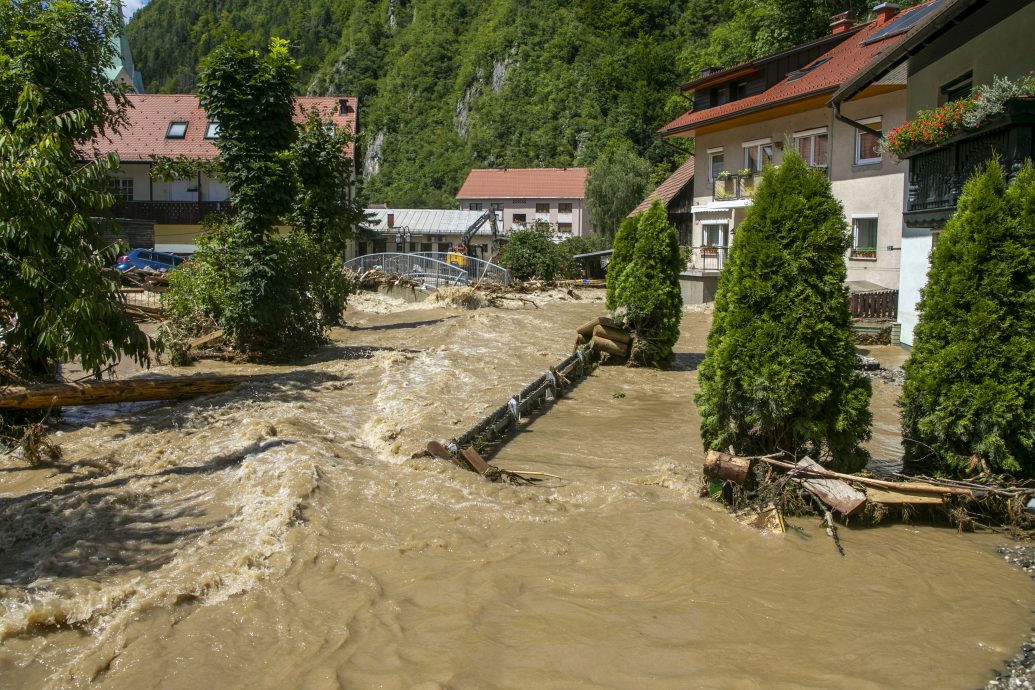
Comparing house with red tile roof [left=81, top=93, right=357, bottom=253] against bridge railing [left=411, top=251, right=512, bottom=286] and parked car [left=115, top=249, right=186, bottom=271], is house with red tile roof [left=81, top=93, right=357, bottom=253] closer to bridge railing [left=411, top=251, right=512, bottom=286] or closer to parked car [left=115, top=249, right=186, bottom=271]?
parked car [left=115, top=249, right=186, bottom=271]

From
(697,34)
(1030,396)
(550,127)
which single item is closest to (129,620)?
(1030,396)

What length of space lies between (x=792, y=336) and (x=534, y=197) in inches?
2572

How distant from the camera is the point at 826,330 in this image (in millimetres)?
7125

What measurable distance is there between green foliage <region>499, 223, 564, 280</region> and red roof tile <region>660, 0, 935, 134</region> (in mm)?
8979

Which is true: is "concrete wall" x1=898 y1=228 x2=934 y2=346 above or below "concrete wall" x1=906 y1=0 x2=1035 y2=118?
below

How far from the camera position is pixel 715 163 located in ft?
109

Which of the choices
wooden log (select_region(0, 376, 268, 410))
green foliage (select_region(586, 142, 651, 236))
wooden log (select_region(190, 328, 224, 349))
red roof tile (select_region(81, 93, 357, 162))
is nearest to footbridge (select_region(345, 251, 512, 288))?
red roof tile (select_region(81, 93, 357, 162))

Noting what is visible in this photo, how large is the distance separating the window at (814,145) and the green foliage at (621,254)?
13579mm

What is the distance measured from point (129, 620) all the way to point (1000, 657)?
17.0 ft

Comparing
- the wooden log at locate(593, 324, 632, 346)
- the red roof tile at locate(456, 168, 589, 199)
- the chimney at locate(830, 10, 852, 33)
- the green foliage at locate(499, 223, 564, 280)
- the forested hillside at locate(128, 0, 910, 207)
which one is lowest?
the wooden log at locate(593, 324, 632, 346)

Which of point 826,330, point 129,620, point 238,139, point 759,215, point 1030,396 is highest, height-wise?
point 238,139

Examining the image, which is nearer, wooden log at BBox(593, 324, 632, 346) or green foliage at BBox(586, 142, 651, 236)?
wooden log at BBox(593, 324, 632, 346)

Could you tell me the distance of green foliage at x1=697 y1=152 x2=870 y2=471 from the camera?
7121mm

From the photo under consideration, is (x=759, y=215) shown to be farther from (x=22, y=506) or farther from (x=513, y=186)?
(x=513, y=186)
